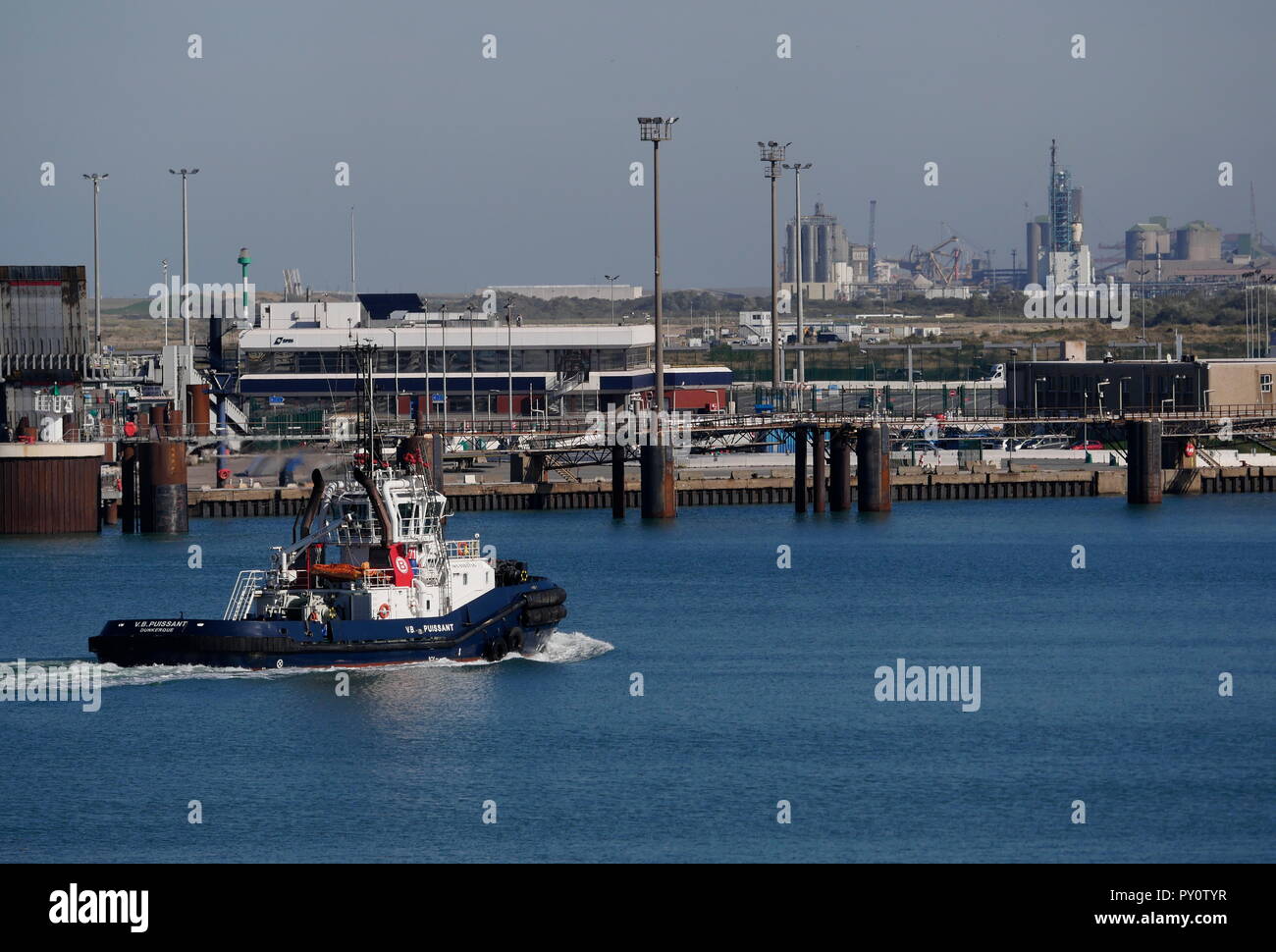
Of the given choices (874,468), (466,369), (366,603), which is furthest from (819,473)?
(466,369)

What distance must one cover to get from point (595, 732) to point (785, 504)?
5782 centimetres

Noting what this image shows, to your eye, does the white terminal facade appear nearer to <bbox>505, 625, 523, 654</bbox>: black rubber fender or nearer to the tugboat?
the tugboat

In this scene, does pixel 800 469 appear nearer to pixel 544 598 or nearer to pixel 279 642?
pixel 544 598

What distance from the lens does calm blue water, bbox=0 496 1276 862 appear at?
3731 cm

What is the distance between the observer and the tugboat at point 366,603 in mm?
50750

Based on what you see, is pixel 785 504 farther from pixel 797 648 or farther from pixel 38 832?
pixel 38 832

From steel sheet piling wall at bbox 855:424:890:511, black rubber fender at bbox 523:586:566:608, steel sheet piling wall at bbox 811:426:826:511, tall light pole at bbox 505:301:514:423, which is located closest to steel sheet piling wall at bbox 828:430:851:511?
steel sheet piling wall at bbox 811:426:826:511

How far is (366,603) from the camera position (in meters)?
51.4

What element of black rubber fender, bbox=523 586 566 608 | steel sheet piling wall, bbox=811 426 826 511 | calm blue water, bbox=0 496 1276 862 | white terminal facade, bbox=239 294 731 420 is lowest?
calm blue water, bbox=0 496 1276 862

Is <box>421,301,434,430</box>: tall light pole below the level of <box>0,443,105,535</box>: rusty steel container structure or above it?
above

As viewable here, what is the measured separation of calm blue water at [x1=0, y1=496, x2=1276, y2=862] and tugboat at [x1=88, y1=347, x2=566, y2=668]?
689 mm

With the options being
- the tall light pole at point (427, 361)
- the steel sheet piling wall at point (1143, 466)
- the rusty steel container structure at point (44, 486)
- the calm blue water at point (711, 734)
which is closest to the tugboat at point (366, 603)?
the calm blue water at point (711, 734)

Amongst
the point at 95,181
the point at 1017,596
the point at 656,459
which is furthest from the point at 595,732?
the point at 95,181

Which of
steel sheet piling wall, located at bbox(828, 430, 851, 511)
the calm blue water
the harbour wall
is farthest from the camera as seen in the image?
the harbour wall
